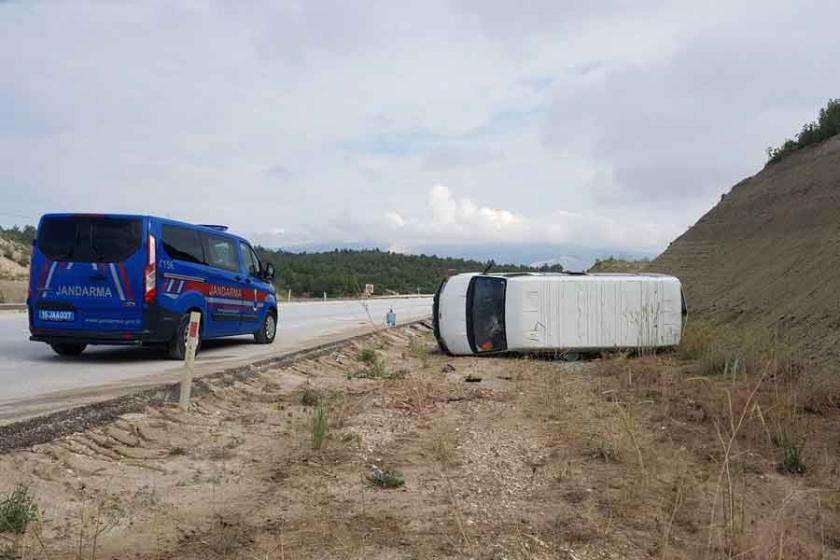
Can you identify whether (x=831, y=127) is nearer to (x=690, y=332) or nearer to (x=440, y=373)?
(x=690, y=332)

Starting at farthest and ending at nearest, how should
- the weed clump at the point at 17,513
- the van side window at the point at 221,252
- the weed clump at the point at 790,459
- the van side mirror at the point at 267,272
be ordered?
the van side mirror at the point at 267,272 < the van side window at the point at 221,252 < the weed clump at the point at 790,459 < the weed clump at the point at 17,513

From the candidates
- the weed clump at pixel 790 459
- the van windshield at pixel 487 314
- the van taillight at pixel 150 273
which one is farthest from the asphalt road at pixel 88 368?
the weed clump at pixel 790 459

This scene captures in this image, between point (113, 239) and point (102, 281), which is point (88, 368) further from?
point (113, 239)

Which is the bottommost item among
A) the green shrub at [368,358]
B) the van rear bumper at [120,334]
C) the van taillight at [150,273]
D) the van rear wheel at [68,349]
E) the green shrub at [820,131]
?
the green shrub at [368,358]

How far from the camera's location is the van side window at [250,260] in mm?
13977

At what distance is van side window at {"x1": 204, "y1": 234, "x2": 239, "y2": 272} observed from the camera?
12430mm

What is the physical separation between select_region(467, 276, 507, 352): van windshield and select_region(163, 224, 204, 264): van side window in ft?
17.1

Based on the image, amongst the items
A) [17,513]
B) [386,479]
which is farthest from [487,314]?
[17,513]

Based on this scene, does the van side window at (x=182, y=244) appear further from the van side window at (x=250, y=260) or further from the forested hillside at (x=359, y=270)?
the forested hillside at (x=359, y=270)

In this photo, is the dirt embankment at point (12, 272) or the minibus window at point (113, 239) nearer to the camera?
the minibus window at point (113, 239)

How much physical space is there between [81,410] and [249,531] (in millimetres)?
3196

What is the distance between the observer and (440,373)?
12.1 metres

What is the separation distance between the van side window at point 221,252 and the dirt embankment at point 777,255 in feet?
32.7

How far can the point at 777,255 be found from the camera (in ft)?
64.0
